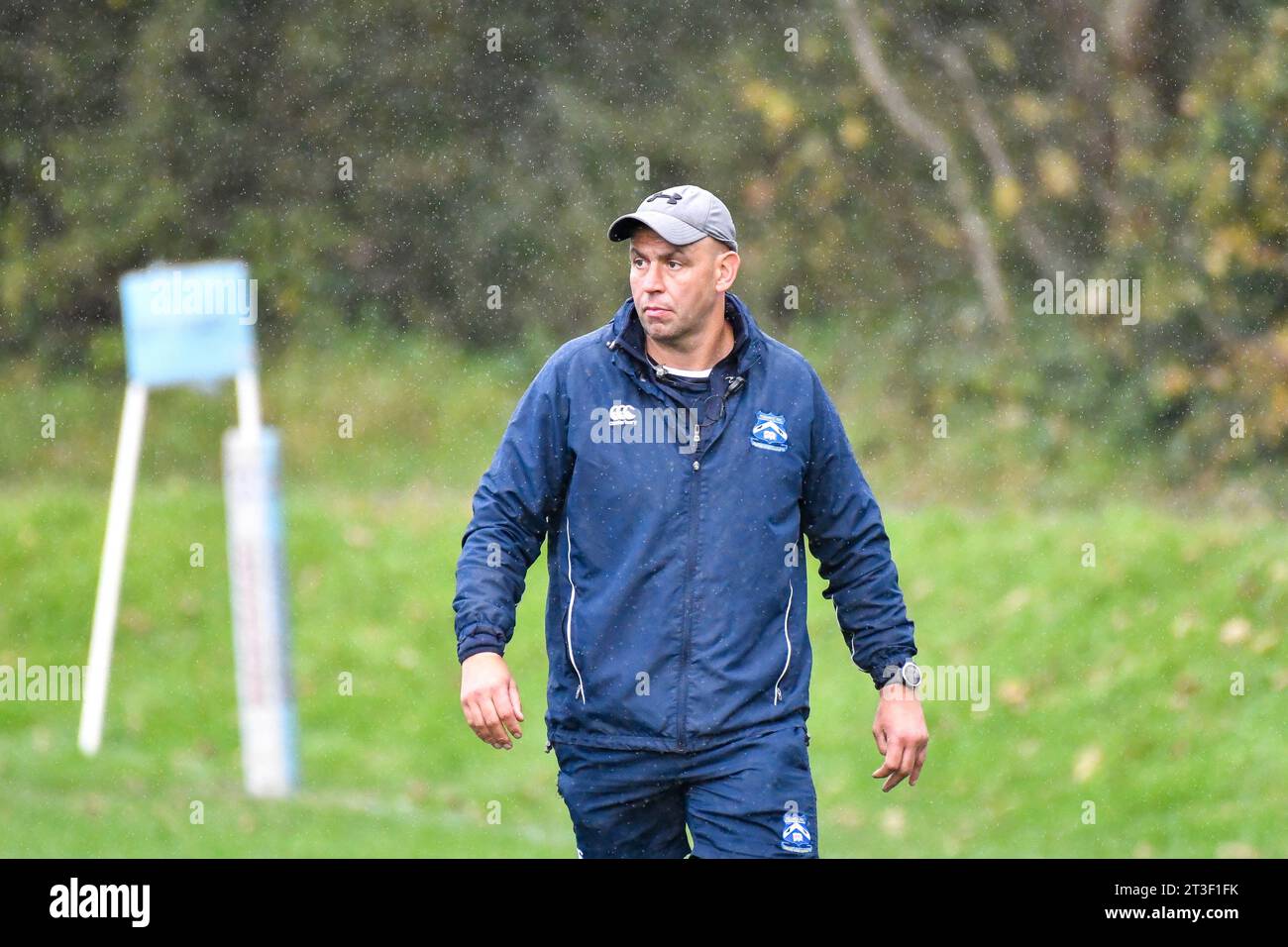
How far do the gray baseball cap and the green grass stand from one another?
17.5 ft

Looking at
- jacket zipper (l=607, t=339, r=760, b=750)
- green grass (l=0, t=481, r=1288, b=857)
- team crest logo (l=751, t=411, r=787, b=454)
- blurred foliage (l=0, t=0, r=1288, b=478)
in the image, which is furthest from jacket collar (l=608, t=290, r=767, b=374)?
blurred foliage (l=0, t=0, r=1288, b=478)

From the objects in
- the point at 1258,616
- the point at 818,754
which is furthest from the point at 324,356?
the point at 1258,616

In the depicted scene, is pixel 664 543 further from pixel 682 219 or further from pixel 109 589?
pixel 109 589

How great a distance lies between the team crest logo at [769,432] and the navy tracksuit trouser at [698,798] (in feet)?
2.29

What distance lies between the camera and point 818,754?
1147 centimetres

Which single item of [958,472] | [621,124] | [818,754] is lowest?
[818,754]

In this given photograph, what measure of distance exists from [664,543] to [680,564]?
63mm

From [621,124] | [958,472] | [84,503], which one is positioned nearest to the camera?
[958,472]

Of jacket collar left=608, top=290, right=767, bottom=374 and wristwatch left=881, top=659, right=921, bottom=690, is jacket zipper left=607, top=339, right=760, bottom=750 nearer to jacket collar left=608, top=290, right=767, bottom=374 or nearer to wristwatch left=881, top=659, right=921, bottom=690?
jacket collar left=608, top=290, right=767, bottom=374

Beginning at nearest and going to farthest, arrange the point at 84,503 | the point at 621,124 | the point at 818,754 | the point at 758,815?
the point at 758,815
the point at 818,754
the point at 84,503
the point at 621,124

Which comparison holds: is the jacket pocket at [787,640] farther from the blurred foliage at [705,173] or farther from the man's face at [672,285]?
the blurred foliage at [705,173]

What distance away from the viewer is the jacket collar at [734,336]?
4961 mm

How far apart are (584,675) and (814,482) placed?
77cm

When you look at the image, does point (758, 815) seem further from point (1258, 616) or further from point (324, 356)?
point (324, 356)
